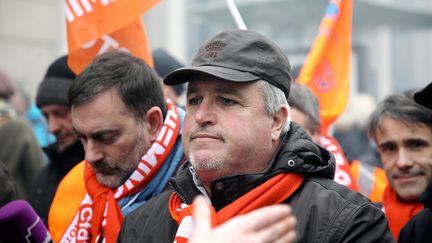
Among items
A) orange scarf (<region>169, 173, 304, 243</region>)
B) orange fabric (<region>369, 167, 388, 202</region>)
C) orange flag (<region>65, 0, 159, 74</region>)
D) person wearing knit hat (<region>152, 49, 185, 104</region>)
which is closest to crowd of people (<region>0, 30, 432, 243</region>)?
orange scarf (<region>169, 173, 304, 243</region>)

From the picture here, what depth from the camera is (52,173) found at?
4.45 m

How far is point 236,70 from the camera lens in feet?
8.52

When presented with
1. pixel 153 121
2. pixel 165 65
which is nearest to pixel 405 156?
pixel 153 121

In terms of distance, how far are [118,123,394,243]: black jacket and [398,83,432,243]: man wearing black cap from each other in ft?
1.31

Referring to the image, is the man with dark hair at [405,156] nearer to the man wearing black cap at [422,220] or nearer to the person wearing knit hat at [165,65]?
the man wearing black cap at [422,220]

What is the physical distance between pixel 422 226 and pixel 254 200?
0.85 metres

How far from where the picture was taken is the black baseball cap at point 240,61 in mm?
2588

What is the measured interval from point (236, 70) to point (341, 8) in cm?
223

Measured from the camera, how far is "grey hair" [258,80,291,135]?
2631 mm

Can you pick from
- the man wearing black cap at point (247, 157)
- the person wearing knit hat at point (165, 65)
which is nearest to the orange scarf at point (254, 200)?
the man wearing black cap at point (247, 157)

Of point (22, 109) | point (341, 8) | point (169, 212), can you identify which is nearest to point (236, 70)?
point (169, 212)

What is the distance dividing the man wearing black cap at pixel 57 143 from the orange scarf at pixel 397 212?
6.50 ft

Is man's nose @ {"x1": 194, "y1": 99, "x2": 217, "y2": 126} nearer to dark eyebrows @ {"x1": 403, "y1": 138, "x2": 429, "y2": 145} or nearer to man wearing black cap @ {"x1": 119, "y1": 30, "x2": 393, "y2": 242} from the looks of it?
man wearing black cap @ {"x1": 119, "y1": 30, "x2": 393, "y2": 242}

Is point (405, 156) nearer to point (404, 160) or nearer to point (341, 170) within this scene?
point (404, 160)
